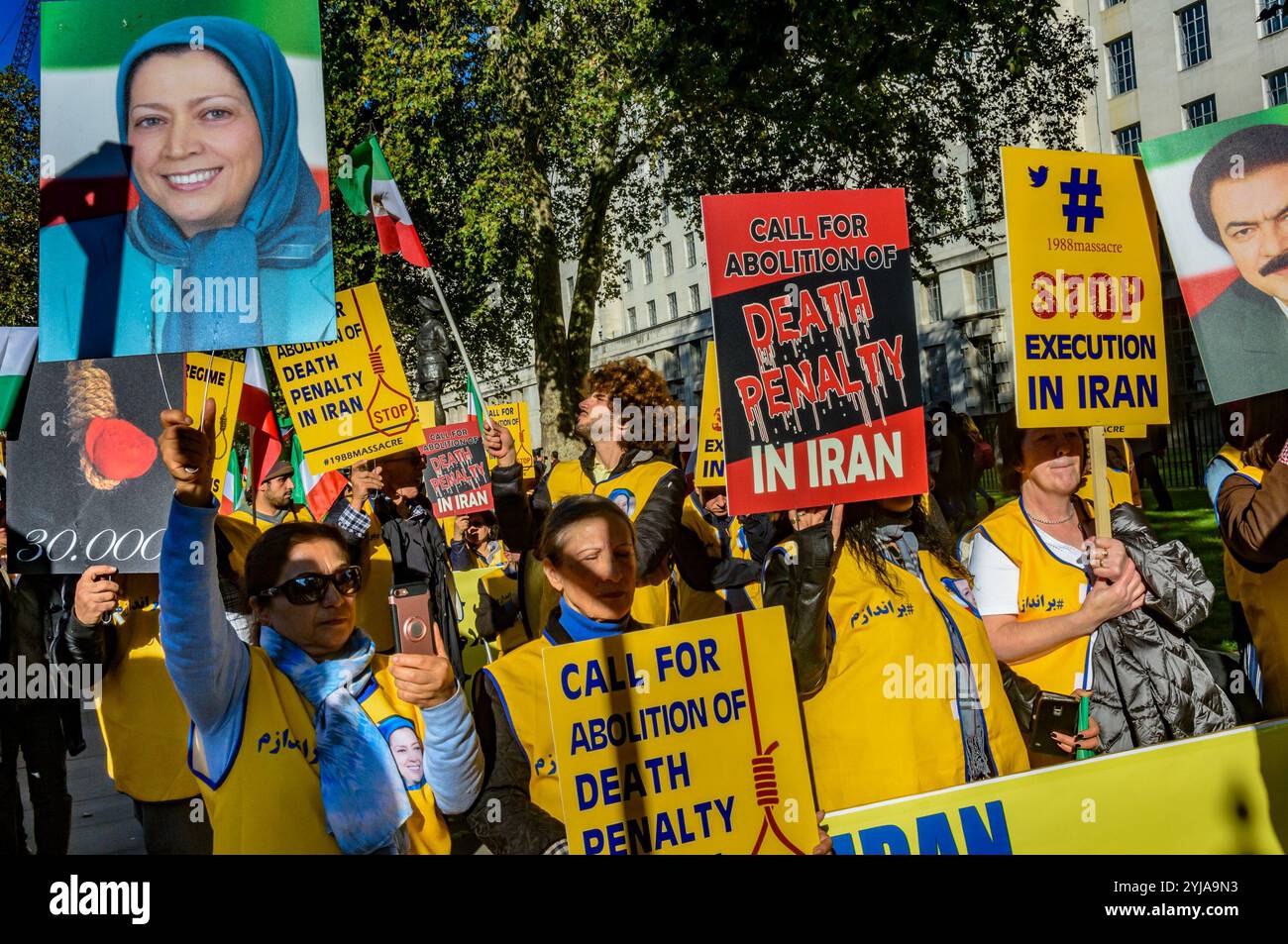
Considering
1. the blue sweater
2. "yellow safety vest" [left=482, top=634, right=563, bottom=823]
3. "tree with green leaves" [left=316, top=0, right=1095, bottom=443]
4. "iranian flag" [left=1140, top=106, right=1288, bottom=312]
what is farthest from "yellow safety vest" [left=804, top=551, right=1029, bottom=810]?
"tree with green leaves" [left=316, top=0, right=1095, bottom=443]

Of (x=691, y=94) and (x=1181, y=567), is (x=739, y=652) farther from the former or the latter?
(x=691, y=94)

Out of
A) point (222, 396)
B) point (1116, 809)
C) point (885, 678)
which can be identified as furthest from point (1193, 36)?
point (1116, 809)

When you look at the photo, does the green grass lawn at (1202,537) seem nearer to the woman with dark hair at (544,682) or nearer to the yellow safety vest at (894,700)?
the yellow safety vest at (894,700)

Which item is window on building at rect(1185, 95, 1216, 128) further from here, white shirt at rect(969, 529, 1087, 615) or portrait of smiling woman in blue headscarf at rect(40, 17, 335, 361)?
portrait of smiling woman in blue headscarf at rect(40, 17, 335, 361)

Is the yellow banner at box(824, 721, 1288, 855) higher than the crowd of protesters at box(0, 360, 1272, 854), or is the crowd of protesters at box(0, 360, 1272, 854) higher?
the crowd of protesters at box(0, 360, 1272, 854)

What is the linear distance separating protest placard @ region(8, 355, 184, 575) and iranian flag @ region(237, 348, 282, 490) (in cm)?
211

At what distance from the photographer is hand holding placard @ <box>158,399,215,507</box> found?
2.67 metres

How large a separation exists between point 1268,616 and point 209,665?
3464 millimetres

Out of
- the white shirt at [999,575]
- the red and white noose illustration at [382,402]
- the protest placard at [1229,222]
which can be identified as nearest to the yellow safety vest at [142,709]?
the red and white noose illustration at [382,402]

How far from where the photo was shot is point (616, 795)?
2.94m

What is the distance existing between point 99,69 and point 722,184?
1419 centimetres

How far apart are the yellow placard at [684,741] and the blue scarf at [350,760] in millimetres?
410

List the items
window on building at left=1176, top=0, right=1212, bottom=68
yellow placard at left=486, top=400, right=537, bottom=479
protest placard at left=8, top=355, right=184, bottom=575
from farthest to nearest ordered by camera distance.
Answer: window on building at left=1176, top=0, right=1212, bottom=68
yellow placard at left=486, top=400, right=537, bottom=479
protest placard at left=8, top=355, right=184, bottom=575
